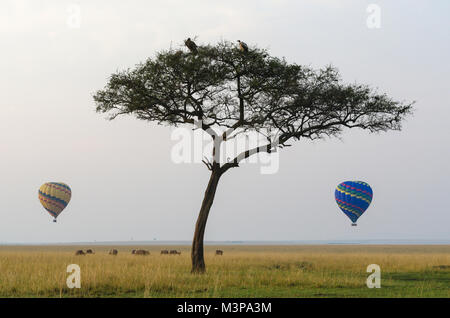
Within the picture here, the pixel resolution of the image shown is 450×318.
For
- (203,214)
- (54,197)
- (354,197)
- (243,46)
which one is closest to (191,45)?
(243,46)

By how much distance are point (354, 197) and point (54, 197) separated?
3098 centimetres

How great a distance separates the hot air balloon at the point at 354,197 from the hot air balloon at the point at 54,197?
2913cm

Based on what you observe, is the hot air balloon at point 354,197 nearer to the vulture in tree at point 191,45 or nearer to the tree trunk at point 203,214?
the tree trunk at point 203,214

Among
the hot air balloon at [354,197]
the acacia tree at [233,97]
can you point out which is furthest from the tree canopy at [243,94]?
the hot air balloon at [354,197]

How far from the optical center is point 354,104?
28578 millimetres

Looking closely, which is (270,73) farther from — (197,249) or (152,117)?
(197,249)

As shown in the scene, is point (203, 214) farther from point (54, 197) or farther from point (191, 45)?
point (54, 197)

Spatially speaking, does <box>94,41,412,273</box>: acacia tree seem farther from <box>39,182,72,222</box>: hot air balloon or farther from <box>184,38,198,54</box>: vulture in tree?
<box>39,182,72,222</box>: hot air balloon

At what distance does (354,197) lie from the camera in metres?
48.8

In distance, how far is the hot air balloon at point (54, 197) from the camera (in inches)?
2239

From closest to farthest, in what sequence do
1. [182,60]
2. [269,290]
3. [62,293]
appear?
1. [62,293]
2. [269,290]
3. [182,60]

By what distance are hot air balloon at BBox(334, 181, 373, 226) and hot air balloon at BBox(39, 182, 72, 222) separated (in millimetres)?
29132
